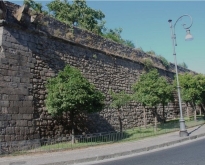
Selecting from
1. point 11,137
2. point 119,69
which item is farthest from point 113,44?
point 11,137

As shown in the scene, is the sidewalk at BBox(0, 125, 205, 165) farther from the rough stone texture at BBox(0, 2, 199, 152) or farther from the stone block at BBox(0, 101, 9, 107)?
the stone block at BBox(0, 101, 9, 107)

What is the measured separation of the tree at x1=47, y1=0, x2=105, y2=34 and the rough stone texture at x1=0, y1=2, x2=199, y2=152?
1524 centimetres

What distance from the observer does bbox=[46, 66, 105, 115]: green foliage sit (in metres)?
10.3

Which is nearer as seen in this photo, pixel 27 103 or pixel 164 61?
pixel 27 103

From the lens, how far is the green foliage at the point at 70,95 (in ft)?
33.9

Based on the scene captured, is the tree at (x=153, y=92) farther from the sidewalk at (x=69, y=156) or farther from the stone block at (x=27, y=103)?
the stone block at (x=27, y=103)

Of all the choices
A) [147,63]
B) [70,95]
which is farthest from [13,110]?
[147,63]

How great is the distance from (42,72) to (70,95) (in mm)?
2430

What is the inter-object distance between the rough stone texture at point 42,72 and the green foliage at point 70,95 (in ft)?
3.15

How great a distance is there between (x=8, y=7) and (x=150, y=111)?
12600mm

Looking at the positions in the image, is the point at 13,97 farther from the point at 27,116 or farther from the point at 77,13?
the point at 77,13

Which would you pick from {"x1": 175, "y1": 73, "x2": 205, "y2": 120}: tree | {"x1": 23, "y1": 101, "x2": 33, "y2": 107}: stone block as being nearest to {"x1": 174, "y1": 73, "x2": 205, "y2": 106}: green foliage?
{"x1": 175, "y1": 73, "x2": 205, "y2": 120}: tree

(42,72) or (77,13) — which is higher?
(77,13)

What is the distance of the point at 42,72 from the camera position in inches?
468
